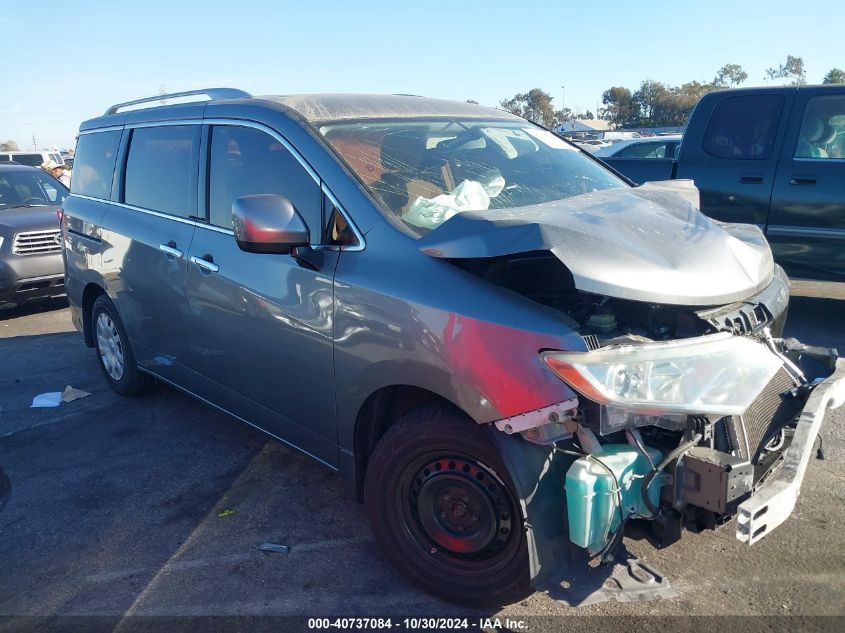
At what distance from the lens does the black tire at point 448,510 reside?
2455 millimetres

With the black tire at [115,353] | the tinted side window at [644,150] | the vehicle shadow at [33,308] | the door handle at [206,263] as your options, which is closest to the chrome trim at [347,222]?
the door handle at [206,263]

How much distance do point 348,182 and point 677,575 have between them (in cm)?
215

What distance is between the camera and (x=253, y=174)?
344 cm

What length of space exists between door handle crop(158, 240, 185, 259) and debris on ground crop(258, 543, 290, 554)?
163 cm

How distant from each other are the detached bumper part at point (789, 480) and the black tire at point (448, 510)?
2.37 feet

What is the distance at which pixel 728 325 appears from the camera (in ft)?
8.10

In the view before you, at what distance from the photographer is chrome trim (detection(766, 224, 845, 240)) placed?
5.74 meters

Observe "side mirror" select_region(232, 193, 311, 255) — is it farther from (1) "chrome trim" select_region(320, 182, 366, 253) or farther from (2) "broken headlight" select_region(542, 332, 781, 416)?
(2) "broken headlight" select_region(542, 332, 781, 416)

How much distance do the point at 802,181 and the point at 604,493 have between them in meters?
4.84

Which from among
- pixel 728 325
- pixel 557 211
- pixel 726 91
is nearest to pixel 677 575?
pixel 728 325

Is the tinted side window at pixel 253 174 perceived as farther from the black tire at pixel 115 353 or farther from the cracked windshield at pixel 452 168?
the black tire at pixel 115 353

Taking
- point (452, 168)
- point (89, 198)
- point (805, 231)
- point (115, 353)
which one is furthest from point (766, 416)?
point (89, 198)

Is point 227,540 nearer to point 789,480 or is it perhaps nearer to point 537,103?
point 789,480

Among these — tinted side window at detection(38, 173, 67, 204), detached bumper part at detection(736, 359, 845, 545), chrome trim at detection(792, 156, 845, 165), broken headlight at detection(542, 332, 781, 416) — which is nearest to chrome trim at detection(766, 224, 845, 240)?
chrome trim at detection(792, 156, 845, 165)
